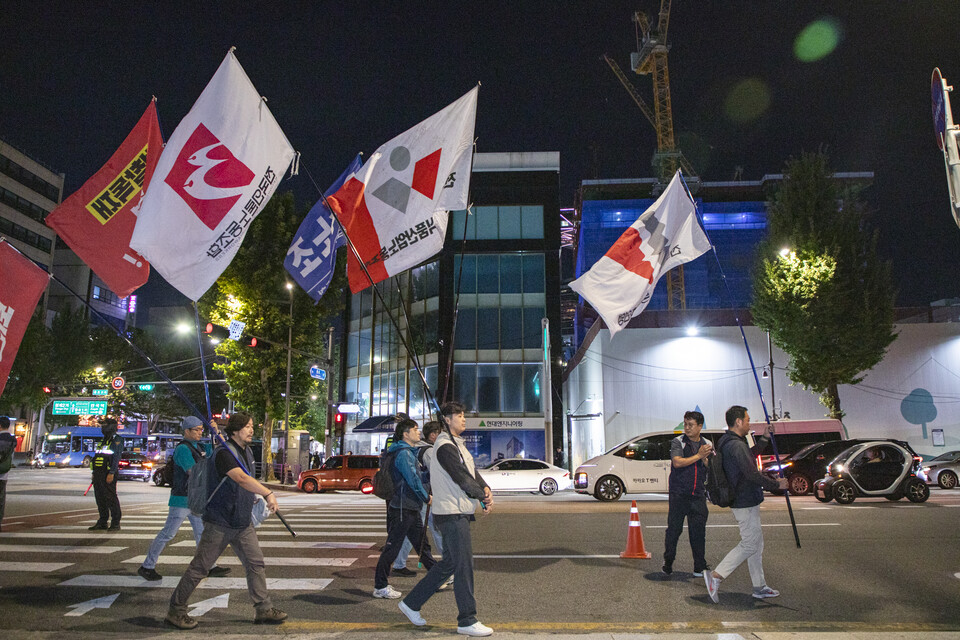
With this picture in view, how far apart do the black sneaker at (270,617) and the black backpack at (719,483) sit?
4.24 m

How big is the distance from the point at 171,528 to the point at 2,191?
65105mm

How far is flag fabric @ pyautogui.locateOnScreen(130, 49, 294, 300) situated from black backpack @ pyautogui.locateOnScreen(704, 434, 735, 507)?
5.86 m

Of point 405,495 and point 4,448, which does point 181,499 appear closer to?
point 405,495

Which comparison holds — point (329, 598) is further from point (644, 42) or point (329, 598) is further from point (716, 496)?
point (644, 42)

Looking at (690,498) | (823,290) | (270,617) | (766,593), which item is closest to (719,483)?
(690,498)

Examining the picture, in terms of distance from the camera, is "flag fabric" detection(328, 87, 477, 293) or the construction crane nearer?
"flag fabric" detection(328, 87, 477, 293)

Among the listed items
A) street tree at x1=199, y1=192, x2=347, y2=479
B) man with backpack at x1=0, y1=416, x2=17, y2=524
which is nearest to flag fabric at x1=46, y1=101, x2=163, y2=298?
man with backpack at x1=0, y1=416, x2=17, y2=524

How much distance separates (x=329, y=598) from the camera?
6.74 metres

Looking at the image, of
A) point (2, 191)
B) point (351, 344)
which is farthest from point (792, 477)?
point (2, 191)

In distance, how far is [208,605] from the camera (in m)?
6.43

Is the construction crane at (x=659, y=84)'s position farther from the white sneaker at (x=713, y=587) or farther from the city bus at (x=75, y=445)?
the white sneaker at (x=713, y=587)

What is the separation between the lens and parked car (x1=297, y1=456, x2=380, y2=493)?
2728cm

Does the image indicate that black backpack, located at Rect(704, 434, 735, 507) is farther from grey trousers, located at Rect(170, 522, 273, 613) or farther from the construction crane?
the construction crane

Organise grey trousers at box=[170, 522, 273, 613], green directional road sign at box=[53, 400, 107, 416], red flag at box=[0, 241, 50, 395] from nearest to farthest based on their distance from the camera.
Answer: grey trousers at box=[170, 522, 273, 613], red flag at box=[0, 241, 50, 395], green directional road sign at box=[53, 400, 107, 416]
